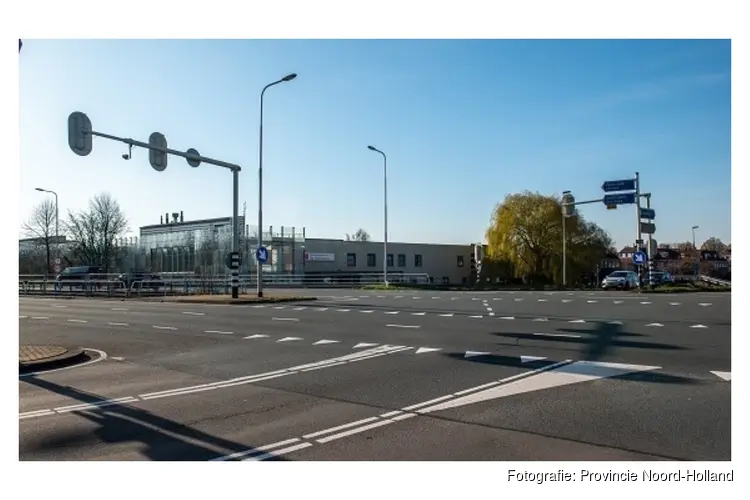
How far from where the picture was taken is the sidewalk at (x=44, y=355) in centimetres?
976

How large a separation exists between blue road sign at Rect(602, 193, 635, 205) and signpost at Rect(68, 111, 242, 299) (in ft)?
67.9

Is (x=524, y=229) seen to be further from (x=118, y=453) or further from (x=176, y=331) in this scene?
(x=118, y=453)

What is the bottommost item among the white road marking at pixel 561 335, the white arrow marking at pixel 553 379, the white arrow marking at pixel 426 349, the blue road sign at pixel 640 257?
the white arrow marking at pixel 426 349

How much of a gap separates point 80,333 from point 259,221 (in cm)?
1329

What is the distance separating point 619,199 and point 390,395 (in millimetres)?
29609

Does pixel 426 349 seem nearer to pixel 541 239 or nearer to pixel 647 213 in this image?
pixel 647 213

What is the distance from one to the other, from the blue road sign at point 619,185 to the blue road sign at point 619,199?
12.6 inches

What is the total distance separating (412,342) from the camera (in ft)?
40.4

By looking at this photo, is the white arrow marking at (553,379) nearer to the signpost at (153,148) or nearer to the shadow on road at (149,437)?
the shadow on road at (149,437)

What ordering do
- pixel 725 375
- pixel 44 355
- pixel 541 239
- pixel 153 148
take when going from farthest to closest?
pixel 541 239, pixel 153 148, pixel 44 355, pixel 725 375

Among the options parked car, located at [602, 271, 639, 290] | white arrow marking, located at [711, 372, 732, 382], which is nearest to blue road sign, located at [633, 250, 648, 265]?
parked car, located at [602, 271, 639, 290]

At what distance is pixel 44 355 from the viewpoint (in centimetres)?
1048

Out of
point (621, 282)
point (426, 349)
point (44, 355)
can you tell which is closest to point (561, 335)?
point (426, 349)

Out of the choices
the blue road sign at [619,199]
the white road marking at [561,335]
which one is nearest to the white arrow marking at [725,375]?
the white road marking at [561,335]
